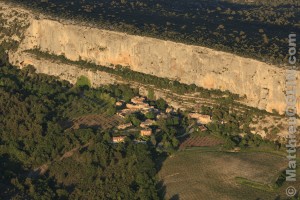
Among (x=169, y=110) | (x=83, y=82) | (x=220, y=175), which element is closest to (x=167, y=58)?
(x=169, y=110)

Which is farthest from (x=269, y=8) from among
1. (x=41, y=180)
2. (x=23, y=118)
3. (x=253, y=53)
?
(x=41, y=180)

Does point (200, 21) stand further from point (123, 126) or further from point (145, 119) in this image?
point (123, 126)

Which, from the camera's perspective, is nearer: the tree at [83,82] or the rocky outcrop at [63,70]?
the rocky outcrop at [63,70]

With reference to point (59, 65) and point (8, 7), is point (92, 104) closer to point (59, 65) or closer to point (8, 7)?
point (59, 65)

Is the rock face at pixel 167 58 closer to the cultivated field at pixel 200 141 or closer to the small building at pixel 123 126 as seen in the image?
the cultivated field at pixel 200 141

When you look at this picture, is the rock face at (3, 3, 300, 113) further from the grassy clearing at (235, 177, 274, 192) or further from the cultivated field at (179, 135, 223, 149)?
the grassy clearing at (235, 177, 274, 192)

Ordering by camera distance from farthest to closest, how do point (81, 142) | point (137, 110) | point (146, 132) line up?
point (137, 110)
point (146, 132)
point (81, 142)

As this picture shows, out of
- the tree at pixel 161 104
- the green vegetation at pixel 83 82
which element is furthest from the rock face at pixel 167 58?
the tree at pixel 161 104
